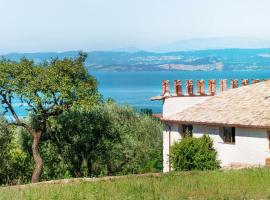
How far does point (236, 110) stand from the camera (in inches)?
1813

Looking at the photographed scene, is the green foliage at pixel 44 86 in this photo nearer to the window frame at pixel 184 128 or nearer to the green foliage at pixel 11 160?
the green foliage at pixel 11 160

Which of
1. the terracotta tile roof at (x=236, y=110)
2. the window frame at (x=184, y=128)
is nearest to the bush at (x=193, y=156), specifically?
the terracotta tile roof at (x=236, y=110)

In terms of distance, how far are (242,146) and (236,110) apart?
3743mm

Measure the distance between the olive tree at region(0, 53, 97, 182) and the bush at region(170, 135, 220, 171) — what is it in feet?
23.3

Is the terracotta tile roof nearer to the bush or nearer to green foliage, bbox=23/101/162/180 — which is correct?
the bush

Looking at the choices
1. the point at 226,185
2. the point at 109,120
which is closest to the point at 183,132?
the point at 109,120

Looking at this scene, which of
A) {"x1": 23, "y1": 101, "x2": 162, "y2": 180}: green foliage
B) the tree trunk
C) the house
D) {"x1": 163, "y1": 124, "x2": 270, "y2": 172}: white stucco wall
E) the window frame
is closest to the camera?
{"x1": 163, "y1": 124, "x2": 270, "y2": 172}: white stucco wall

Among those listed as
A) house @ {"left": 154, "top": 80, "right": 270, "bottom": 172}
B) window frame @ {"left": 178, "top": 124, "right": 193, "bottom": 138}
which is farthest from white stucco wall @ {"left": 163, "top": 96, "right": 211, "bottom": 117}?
window frame @ {"left": 178, "top": 124, "right": 193, "bottom": 138}

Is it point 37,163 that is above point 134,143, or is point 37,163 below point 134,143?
above

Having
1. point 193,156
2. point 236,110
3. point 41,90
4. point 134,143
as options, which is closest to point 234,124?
point 236,110

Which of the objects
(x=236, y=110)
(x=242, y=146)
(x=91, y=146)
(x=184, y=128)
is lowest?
(x=91, y=146)

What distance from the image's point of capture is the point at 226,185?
74.8 feet

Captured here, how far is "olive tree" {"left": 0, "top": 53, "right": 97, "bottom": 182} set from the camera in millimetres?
42906

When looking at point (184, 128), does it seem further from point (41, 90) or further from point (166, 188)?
point (166, 188)
